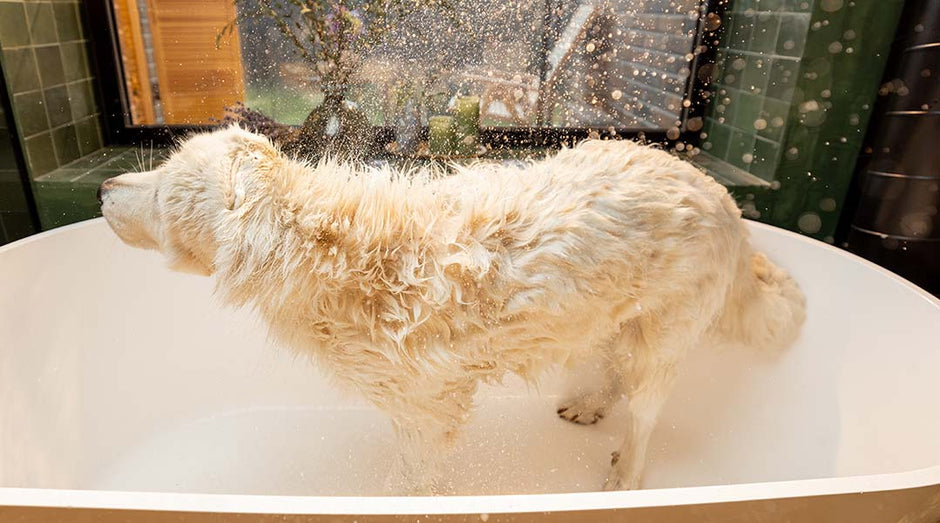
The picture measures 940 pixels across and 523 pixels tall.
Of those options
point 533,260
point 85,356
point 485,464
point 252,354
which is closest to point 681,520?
point 533,260

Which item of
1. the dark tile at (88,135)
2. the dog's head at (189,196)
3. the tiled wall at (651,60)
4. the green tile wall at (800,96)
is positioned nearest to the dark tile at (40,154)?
the dark tile at (88,135)

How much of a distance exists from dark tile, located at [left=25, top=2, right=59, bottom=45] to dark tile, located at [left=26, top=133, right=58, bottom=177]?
28cm

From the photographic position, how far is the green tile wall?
171 centimetres

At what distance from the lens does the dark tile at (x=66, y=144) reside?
6.18ft

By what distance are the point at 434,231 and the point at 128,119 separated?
5.08 feet

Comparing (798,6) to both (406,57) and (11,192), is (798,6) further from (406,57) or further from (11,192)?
(11,192)

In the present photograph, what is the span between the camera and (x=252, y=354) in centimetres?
163

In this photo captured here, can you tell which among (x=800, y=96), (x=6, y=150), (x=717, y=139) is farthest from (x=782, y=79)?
(x=6, y=150)

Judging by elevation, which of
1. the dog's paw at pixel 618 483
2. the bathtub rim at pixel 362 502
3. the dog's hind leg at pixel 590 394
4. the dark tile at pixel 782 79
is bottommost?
the dog's paw at pixel 618 483

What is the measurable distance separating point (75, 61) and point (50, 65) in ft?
0.33

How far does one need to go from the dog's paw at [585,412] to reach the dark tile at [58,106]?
176 cm

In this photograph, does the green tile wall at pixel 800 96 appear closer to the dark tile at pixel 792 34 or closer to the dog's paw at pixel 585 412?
the dark tile at pixel 792 34

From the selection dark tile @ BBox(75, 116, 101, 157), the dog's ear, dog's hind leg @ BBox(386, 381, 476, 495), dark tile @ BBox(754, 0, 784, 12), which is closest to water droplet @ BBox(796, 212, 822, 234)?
dark tile @ BBox(754, 0, 784, 12)

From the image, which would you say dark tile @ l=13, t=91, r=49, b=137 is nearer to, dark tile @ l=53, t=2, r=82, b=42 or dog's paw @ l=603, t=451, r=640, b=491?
dark tile @ l=53, t=2, r=82, b=42
